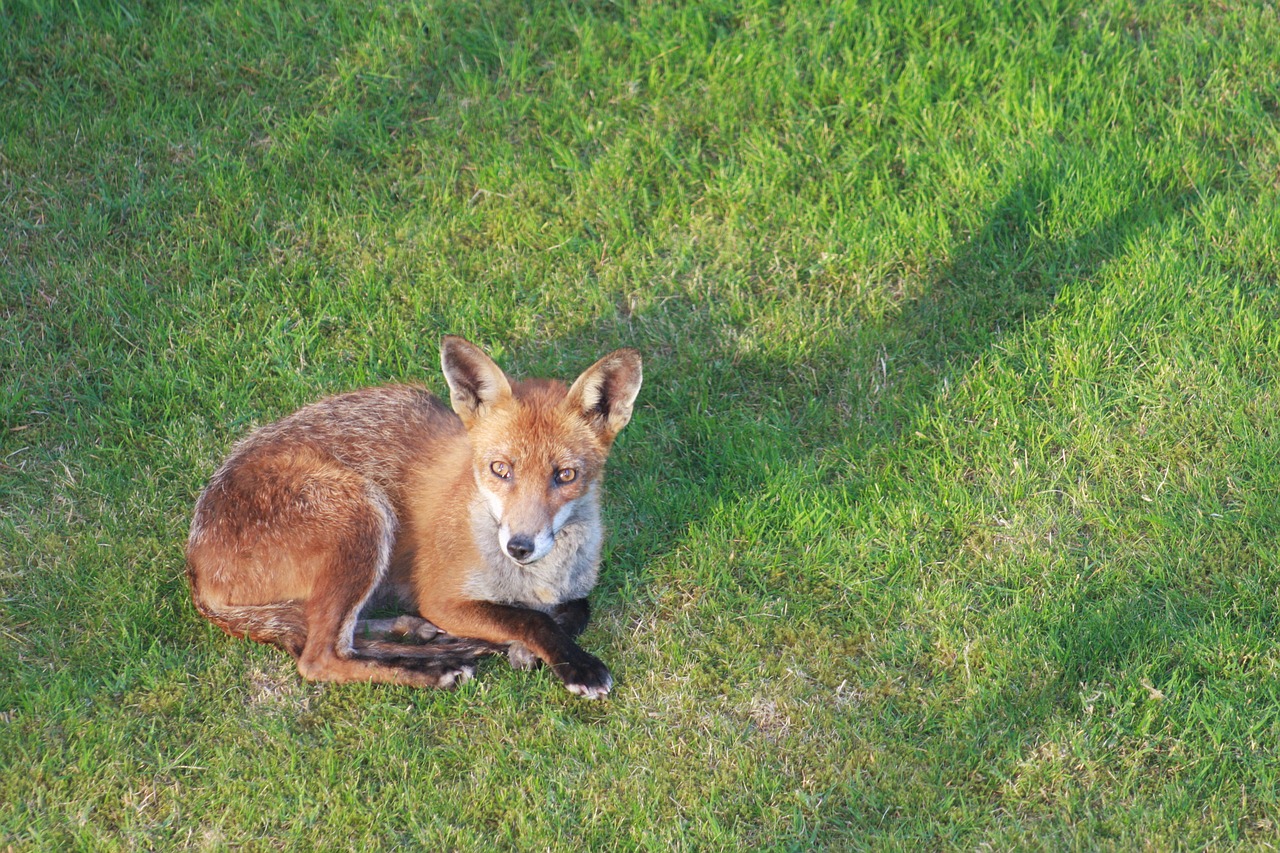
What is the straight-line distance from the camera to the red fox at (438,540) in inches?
180

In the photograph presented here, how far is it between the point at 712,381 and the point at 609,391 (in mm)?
1183

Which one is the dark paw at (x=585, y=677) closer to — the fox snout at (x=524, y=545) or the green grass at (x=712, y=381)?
the green grass at (x=712, y=381)

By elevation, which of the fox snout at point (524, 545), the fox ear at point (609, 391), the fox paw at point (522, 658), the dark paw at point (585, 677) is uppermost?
the fox ear at point (609, 391)

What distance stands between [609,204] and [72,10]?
11.8 feet

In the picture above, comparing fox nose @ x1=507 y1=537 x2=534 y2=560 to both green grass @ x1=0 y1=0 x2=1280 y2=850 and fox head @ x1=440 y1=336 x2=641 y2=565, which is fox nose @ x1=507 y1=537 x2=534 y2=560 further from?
green grass @ x1=0 y1=0 x2=1280 y2=850

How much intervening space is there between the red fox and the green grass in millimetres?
161

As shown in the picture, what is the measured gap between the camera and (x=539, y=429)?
15.2ft

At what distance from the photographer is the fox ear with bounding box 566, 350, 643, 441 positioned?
4.62 metres

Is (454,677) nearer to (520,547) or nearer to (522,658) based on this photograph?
(522,658)

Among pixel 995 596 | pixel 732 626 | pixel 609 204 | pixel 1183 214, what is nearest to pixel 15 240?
pixel 609 204

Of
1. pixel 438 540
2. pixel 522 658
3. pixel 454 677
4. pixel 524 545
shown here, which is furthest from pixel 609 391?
pixel 454 677

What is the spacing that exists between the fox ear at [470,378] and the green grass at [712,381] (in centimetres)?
92

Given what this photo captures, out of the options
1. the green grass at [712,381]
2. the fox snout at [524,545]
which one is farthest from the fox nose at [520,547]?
the green grass at [712,381]

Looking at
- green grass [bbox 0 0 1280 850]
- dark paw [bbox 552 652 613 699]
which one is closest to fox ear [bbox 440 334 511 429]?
green grass [bbox 0 0 1280 850]
